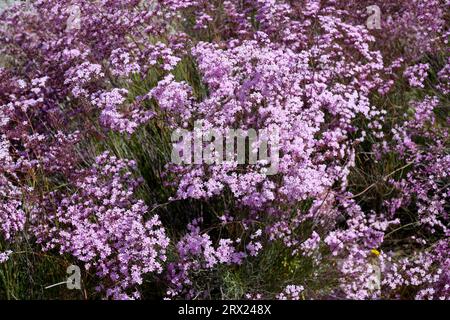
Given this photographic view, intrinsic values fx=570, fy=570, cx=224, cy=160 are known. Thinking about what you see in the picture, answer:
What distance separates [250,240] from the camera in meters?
4.87

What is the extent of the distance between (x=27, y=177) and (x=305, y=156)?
7.89 ft

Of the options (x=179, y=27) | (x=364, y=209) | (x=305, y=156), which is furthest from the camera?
(x=179, y=27)

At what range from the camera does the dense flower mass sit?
4391mm

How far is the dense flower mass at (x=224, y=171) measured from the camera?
14.4 ft

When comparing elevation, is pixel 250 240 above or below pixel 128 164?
below

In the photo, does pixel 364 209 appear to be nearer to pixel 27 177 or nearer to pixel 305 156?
pixel 305 156

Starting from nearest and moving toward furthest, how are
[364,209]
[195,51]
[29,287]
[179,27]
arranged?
[29,287]
[195,51]
[364,209]
[179,27]

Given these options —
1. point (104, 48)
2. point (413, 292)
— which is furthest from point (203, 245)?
point (104, 48)

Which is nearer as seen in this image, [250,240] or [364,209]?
[250,240]

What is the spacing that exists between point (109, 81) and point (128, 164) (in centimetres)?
135

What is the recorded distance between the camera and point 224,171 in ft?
14.0

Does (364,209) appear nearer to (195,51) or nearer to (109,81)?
(195,51)

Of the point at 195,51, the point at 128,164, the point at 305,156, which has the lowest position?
the point at 128,164
